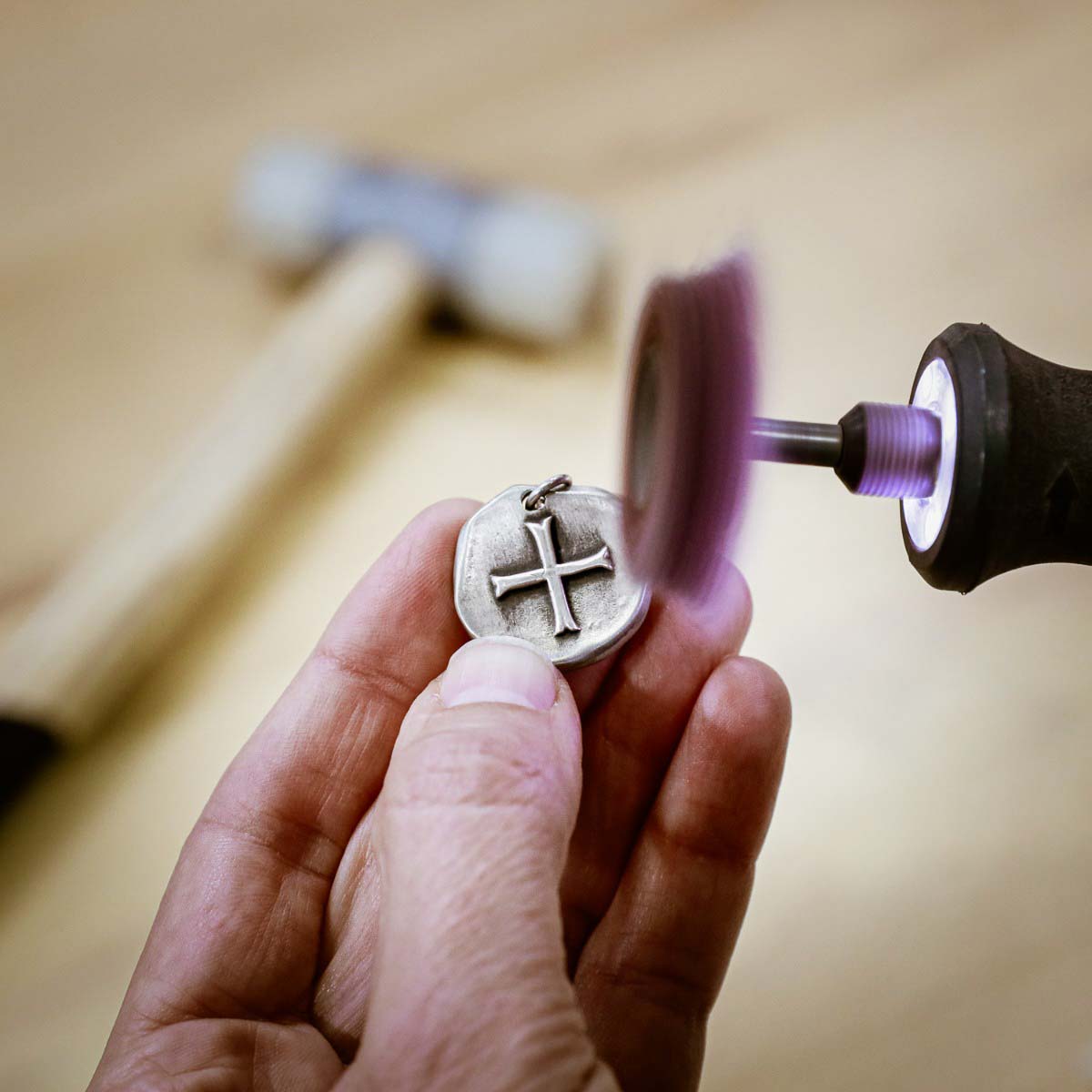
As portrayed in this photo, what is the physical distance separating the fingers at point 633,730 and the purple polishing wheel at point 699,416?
7.7 inches

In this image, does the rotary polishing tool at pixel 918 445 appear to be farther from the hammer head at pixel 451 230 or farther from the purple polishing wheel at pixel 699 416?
the hammer head at pixel 451 230

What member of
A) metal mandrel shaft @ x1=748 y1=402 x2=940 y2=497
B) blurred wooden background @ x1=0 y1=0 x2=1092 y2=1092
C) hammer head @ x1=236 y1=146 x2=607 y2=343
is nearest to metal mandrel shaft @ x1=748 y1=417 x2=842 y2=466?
metal mandrel shaft @ x1=748 y1=402 x2=940 y2=497

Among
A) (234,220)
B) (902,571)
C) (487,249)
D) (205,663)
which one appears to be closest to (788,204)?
(487,249)

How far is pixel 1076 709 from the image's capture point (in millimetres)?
1519

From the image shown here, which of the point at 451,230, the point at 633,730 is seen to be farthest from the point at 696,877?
the point at 451,230

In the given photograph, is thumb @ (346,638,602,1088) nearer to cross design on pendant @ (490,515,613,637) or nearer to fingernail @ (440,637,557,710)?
fingernail @ (440,637,557,710)

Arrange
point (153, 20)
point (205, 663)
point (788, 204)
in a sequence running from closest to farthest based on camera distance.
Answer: point (205, 663) < point (788, 204) < point (153, 20)

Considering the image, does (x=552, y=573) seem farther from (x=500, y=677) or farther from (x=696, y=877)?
(x=696, y=877)

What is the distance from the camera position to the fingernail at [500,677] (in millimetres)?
986

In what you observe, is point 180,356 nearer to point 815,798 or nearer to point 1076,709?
point 815,798

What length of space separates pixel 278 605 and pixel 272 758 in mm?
483

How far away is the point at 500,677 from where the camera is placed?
100 centimetres

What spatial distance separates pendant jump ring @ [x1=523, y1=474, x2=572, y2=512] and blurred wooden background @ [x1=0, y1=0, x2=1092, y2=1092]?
243 millimetres

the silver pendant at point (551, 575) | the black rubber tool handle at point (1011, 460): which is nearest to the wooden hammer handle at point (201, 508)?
the silver pendant at point (551, 575)
